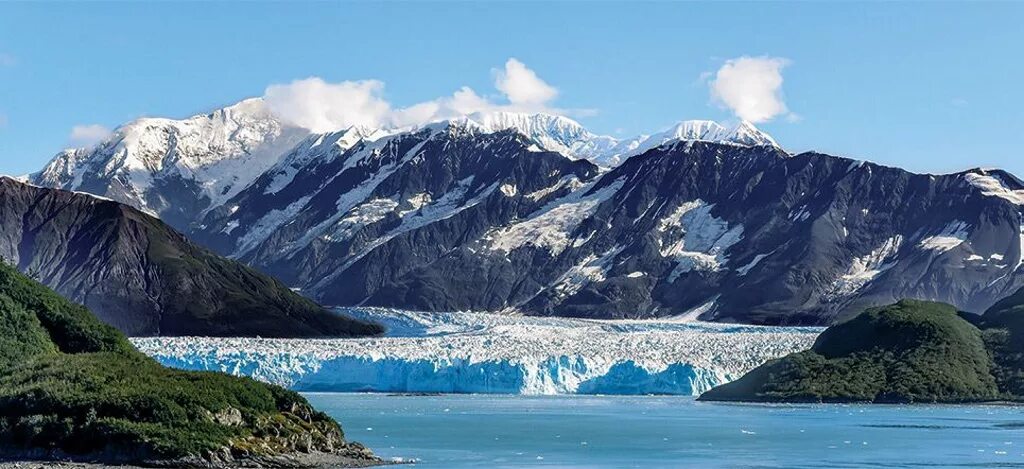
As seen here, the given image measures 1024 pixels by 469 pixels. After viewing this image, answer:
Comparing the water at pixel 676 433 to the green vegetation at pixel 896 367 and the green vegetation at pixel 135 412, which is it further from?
the green vegetation at pixel 135 412

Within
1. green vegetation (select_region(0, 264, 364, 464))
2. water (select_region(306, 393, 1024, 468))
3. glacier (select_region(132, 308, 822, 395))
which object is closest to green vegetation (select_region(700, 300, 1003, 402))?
water (select_region(306, 393, 1024, 468))

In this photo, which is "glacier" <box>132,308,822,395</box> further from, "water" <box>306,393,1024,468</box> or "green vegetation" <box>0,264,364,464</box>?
"green vegetation" <box>0,264,364,464</box>

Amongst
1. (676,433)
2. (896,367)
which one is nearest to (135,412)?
(676,433)

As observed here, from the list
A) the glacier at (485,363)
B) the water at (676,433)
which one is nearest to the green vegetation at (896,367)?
the water at (676,433)

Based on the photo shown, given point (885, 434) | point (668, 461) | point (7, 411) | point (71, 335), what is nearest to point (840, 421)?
point (885, 434)

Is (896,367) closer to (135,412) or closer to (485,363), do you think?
(485,363)

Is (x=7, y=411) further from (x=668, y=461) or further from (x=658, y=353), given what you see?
(x=658, y=353)
